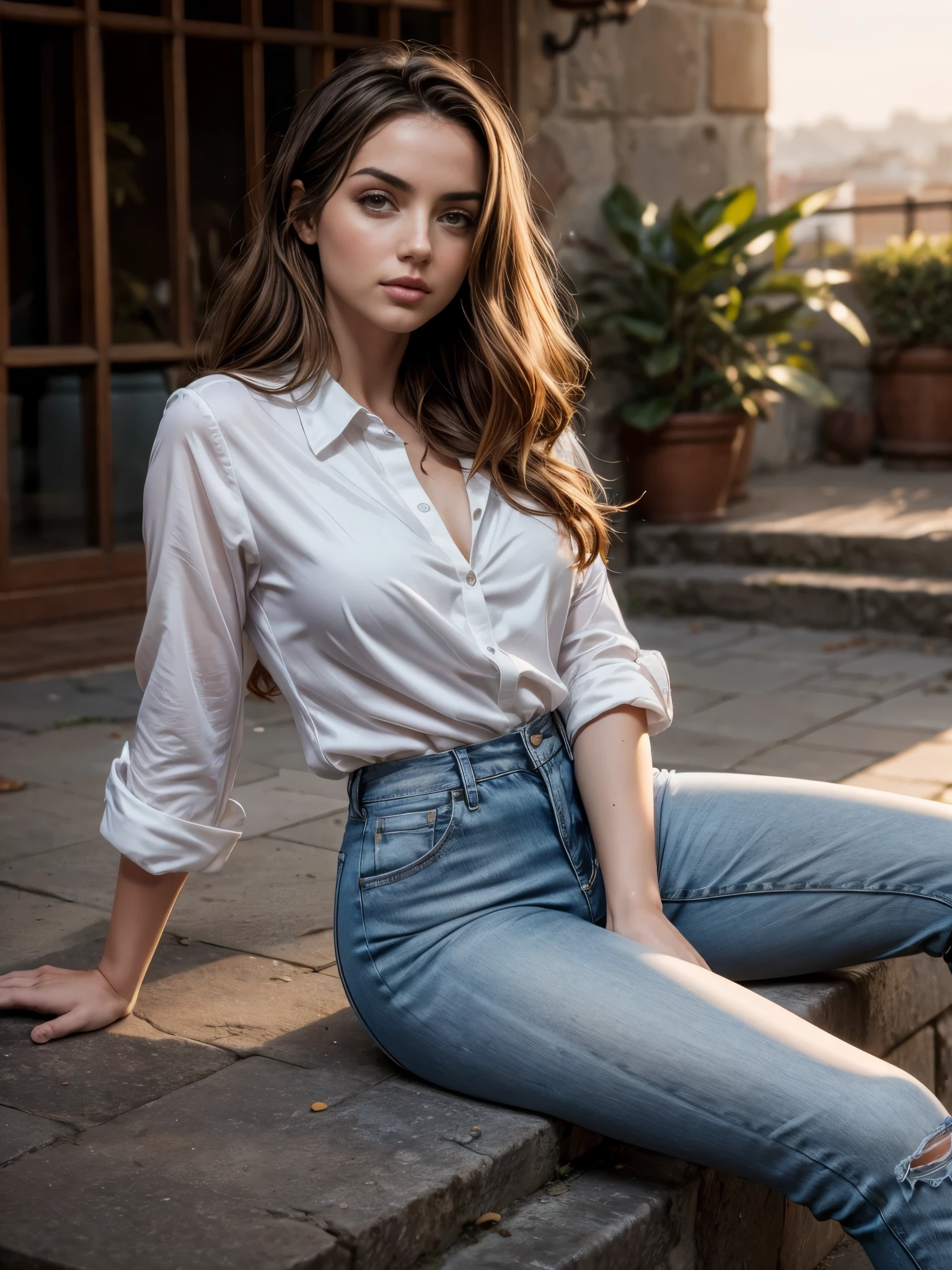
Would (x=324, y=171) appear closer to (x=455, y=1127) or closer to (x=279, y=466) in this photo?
(x=279, y=466)

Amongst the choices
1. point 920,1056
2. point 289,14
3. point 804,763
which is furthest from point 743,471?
point 920,1056

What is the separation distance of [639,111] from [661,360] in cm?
108

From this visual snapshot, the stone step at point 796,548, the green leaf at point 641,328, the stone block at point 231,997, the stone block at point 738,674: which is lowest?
the stone block at point 738,674

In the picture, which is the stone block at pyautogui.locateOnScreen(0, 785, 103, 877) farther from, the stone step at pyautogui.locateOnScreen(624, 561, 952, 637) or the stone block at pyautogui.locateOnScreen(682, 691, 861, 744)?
the stone step at pyautogui.locateOnScreen(624, 561, 952, 637)

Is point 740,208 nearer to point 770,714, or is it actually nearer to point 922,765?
point 770,714

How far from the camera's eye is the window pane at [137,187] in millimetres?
4707

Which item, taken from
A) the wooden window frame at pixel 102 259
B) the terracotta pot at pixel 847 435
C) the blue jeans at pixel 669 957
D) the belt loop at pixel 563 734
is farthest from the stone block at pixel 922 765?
the terracotta pot at pixel 847 435

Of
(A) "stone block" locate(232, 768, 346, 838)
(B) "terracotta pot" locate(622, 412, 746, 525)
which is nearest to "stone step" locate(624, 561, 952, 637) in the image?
(B) "terracotta pot" locate(622, 412, 746, 525)

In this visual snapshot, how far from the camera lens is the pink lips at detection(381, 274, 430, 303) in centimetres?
191

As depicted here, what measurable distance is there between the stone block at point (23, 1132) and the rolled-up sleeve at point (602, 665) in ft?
2.61

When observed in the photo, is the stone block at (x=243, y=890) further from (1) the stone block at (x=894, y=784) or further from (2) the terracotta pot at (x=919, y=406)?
(2) the terracotta pot at (x=919, y=406)

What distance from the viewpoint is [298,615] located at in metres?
1.84

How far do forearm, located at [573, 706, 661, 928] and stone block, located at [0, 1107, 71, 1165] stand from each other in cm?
70

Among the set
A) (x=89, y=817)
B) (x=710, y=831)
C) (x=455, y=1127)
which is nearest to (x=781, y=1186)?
(x=455, y=1127)
